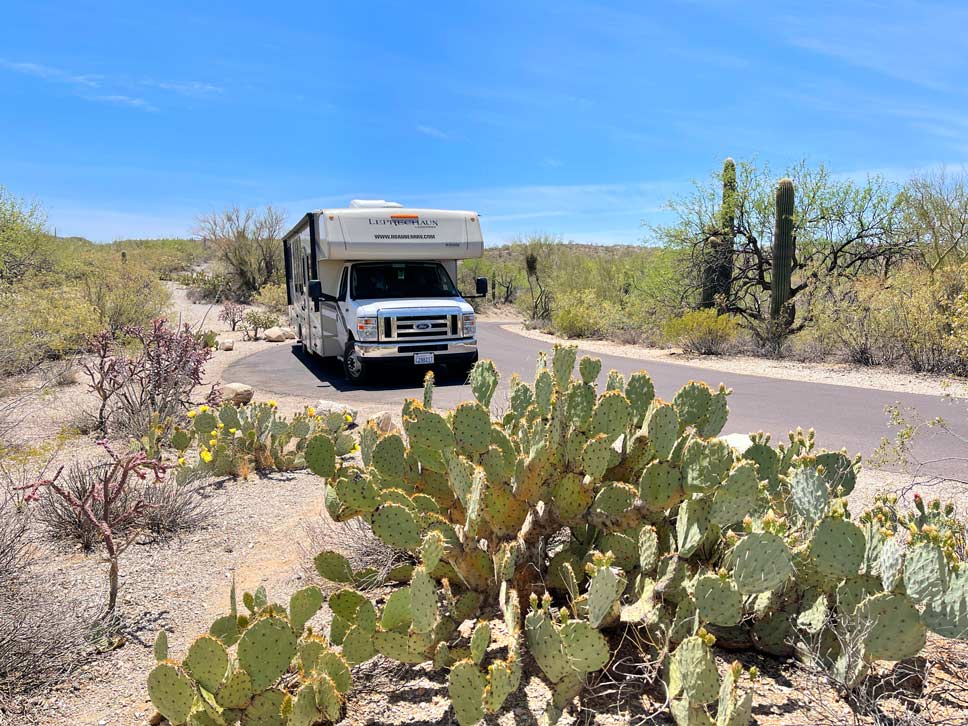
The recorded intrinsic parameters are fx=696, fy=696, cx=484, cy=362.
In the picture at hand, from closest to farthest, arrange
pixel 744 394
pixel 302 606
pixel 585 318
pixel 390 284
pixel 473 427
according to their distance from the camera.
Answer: pixel 302 606, pixel 473 427, pixel 744 394, pixel 390 284, pixel 585 318

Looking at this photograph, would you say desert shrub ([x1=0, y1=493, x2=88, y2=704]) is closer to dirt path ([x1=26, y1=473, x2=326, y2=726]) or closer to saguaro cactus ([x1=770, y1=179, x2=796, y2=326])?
dirt path ([x1=26, y1=473, x2=326, y2=726])

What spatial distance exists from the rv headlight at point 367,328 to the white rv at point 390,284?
0.02 m

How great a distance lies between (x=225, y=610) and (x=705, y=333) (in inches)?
626

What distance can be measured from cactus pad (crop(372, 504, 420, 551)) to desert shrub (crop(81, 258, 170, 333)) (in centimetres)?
1496

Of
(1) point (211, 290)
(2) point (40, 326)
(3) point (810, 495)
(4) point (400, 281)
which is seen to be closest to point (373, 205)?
(4) point (400, 281)

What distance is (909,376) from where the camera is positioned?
509 inches

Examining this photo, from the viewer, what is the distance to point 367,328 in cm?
1216

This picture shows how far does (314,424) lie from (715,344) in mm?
13497

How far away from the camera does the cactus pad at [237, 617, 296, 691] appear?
8.61 ft

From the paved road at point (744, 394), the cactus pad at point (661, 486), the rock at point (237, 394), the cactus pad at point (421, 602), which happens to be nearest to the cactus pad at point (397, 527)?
the cactus pad at point (421, 602)

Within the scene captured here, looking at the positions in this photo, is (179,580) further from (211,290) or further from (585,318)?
(211,290)

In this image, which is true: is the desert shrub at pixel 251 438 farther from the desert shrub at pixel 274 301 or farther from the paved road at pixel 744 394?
the desert shrub at pixel 274 301

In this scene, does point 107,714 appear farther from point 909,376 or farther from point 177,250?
point 177,250

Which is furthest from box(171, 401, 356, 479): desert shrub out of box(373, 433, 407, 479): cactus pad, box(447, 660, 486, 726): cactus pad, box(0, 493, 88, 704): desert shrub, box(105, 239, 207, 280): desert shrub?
box(105, 239, 207, 280): desert shrub
